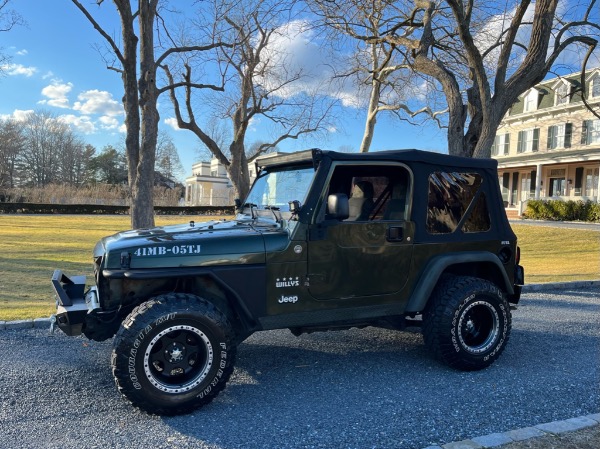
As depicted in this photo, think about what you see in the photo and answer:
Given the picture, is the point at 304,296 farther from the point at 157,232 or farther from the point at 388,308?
the point at 157,232

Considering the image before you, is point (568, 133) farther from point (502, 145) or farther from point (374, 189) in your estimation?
point (374, 189)

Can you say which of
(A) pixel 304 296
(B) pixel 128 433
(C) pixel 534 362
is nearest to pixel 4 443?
(B) pixel 128 433

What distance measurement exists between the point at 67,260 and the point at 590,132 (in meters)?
30.3

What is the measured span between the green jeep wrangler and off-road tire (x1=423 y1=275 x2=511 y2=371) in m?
0.01

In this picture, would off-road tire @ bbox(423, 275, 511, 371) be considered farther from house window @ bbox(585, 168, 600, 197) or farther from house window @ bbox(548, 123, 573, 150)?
house window @ bbox(548, 123, 573, 150)

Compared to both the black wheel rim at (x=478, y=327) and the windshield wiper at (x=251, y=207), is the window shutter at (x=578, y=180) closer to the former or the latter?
the black wheel rim at (x=478, y=327)

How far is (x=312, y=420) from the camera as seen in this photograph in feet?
11.0

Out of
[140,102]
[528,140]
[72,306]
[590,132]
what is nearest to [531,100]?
[528,140]

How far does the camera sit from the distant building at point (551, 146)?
94.4ft

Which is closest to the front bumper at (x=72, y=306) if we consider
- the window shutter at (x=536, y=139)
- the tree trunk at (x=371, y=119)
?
the tree trunk at (x=371, y=119)

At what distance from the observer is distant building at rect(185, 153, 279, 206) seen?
56062 mm

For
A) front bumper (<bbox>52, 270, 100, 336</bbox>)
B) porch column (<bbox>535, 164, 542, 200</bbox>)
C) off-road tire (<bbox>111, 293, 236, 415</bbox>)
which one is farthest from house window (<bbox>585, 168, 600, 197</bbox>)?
front bumper (<bbox>52, 270, 100, 336</bbox>)

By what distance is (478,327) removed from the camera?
185 inches

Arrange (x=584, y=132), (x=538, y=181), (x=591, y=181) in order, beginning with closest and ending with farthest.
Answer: (x=591, y=181)
(x=584, y=132)
(x=538, y=181)
